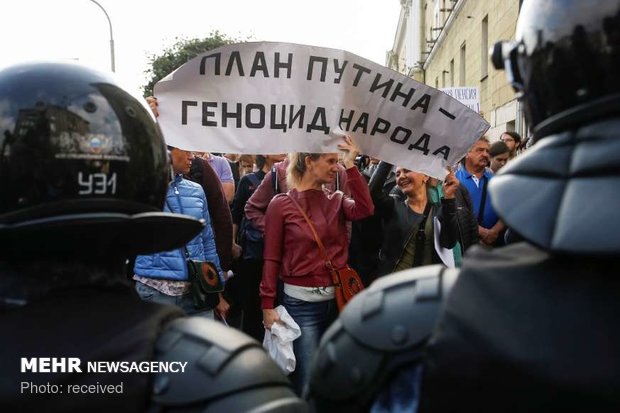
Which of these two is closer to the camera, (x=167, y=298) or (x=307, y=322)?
(x=167, y=298)

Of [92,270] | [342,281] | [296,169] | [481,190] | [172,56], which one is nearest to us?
[92,270]

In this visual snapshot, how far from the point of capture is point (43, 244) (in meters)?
1.41

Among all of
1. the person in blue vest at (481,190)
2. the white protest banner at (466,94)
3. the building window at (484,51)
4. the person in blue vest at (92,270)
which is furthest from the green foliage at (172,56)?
the person in blue vest at (92,270)

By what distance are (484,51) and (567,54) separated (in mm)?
18762

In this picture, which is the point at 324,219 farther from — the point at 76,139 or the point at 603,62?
the point at 603,62

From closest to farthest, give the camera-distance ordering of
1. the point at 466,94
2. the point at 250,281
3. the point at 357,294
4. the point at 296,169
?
the point at 357,294, the point at 296,169, the point at 250,281, the point at 466,94

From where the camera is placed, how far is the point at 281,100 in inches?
149

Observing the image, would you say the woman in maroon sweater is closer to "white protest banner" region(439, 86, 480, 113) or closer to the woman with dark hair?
the woman with dark hair

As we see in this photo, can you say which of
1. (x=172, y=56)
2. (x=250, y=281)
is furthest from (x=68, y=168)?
(x=172, y=56)

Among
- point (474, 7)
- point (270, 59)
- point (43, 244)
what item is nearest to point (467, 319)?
point (43, 244)

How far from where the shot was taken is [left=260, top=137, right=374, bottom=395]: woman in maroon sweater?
164 inches

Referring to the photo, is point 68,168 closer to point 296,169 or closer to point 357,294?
point 357,294

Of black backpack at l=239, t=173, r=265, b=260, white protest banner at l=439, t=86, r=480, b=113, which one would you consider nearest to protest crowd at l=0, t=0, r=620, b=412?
black backpack at l=239, t=173, r=265, b=260

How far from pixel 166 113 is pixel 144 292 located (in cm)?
98
